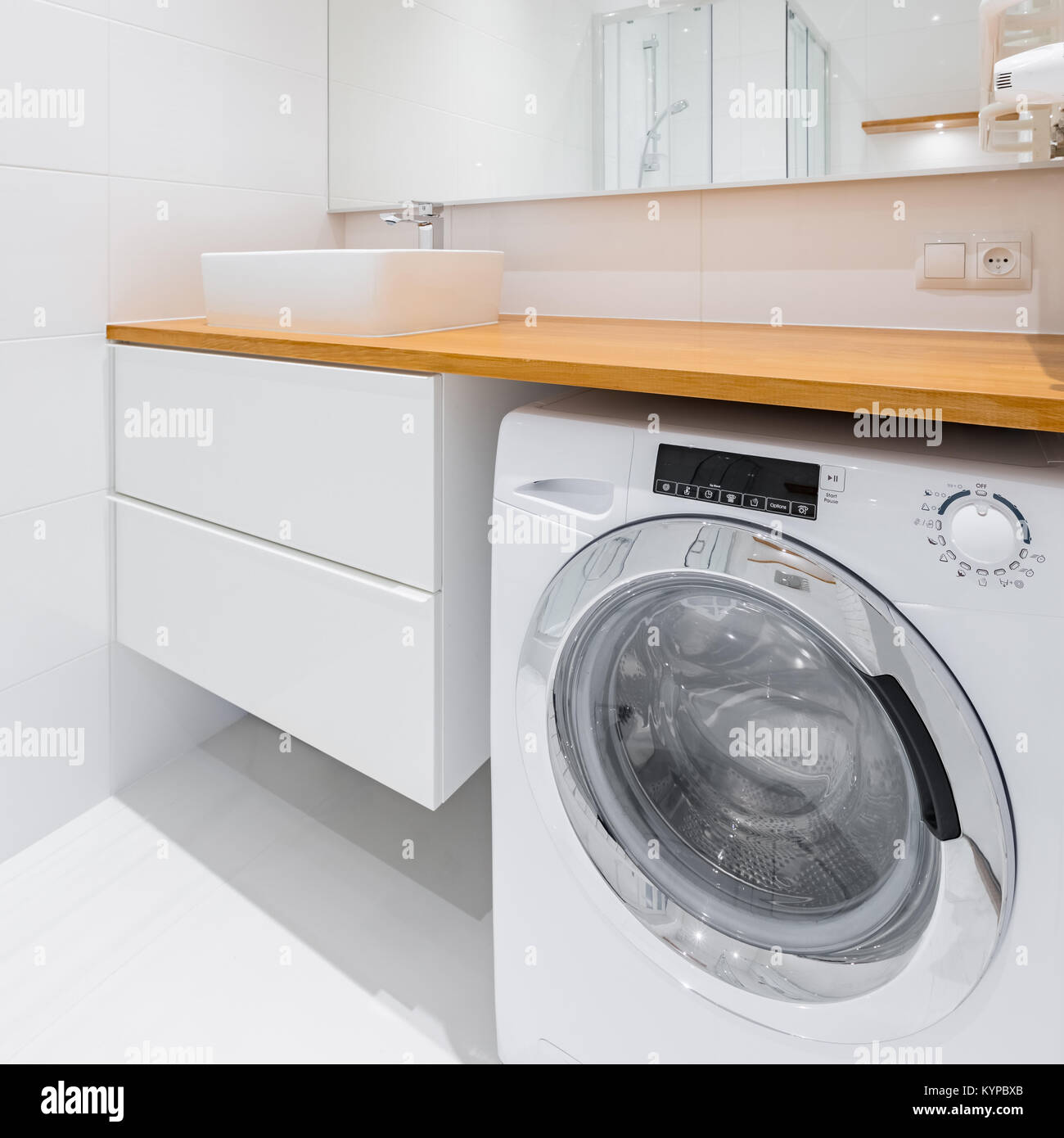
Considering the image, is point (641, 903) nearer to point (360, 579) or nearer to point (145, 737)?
point (360, 579)

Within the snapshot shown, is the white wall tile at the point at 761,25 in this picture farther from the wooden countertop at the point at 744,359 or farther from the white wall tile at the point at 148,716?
the white wall tile at the point at 148,716

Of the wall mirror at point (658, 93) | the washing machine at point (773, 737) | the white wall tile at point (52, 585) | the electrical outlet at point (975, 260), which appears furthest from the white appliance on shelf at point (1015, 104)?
the white wall tile at point (52, 585)

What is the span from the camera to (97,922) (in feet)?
4.54

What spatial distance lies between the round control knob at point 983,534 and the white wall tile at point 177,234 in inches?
58.7

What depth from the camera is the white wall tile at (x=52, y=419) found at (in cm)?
140

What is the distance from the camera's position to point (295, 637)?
1266 mm

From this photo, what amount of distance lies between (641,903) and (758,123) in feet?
4.02

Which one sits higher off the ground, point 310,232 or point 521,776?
point 310,232

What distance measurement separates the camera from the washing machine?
0.72 m

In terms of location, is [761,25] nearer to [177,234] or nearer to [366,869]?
[177,234]

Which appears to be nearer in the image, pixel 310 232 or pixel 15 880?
pixel 15 880
